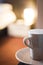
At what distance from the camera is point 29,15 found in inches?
33.9

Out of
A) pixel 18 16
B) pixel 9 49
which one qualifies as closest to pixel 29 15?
pixel 18 16

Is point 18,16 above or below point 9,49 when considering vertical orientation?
above

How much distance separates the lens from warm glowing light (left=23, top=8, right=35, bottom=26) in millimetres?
860

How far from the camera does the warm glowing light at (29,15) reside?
33.9 inches

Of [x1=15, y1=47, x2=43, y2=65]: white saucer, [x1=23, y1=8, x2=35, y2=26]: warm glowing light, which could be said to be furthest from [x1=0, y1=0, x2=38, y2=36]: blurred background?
[x1=15, y1=47, x2=43, y2=65]: white saucer

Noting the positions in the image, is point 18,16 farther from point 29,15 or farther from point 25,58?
point 25,58

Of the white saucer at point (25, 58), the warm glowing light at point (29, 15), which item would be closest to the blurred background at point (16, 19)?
the warm glowing light at point (29, 15)

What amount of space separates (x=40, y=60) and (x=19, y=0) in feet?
1.83

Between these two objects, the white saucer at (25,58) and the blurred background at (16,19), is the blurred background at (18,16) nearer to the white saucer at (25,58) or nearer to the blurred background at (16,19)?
the blurred background at (16,19)

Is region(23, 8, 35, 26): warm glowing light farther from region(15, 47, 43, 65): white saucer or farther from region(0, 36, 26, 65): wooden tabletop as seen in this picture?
region(15, 47, 43, 65): white saucer

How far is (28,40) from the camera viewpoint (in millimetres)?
446

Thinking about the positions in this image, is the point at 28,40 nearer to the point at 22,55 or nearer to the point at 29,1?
the point at 22,55

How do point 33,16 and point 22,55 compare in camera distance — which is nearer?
point 22,55

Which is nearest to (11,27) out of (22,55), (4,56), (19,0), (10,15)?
(10,15)
